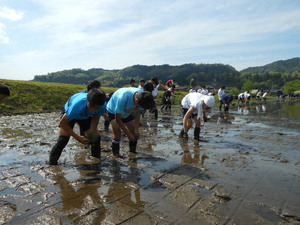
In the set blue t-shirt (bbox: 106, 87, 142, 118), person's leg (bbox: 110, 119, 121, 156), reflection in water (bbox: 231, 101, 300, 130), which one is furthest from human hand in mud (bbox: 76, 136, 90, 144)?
reflection in water (bbox: 231, 101, 300, 130)

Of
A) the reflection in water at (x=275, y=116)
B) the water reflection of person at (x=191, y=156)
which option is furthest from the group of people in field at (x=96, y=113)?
the reflection in water at (x=275, y=116)

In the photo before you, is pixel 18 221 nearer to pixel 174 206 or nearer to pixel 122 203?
pixel 122 203

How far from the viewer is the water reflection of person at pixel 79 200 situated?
3047 millimetres

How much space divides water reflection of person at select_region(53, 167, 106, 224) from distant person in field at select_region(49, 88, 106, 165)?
0.73 meters

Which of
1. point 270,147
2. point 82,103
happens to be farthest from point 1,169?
point 270,147

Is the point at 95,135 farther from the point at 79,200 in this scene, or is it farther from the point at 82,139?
the point at 79,200

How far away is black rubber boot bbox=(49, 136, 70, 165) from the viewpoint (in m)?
4.84

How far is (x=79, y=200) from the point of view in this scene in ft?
11.4

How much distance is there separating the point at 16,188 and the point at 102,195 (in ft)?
4.51

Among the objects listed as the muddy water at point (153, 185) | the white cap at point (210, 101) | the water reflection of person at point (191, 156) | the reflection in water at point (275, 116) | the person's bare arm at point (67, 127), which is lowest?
the reflection in water at point (275, 116)

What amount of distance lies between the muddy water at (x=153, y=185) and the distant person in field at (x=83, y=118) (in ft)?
1.22

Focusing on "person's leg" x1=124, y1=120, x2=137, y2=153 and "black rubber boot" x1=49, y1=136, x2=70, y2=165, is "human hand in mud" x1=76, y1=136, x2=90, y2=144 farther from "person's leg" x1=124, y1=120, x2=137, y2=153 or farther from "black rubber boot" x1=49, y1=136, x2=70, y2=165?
"person's leg" x1=124, y1=120, x2=137, y2=153

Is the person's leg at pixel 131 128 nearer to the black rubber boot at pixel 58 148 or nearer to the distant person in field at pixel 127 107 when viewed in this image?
the distant person in field at pixel 127 107

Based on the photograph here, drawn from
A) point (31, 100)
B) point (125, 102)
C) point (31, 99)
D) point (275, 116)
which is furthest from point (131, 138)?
point (31, 99)
